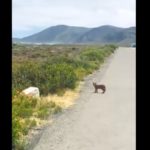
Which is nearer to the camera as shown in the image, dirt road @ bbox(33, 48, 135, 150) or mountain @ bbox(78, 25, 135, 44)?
mountain @ bbox(78, 25, 135, 44)

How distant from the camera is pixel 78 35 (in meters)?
1.34

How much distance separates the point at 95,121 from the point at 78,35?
2.14ft

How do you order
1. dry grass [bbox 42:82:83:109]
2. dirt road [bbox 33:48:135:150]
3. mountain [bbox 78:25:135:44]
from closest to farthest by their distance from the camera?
1. mountain [bbox 78:25:135:44]
2. dirt road [bbox 33:48:135:150]
3. dry grass [bbox 42:82:83:109]

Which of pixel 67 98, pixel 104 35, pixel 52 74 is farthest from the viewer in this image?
pixel 67 98

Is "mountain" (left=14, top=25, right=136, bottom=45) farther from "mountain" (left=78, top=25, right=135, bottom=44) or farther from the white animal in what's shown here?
the white animal

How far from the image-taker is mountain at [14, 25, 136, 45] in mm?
1279

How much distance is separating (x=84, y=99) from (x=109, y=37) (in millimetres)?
692

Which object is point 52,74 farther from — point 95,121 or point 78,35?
point 78,35

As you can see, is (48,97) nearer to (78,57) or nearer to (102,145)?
(78,57)

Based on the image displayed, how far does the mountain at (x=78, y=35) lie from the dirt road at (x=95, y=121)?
0.22m

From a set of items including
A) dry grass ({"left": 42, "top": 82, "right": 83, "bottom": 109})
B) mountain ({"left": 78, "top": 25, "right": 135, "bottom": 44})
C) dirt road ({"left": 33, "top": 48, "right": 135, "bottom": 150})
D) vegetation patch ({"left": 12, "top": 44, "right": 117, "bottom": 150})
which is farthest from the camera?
dry grass ({"left": 42, "top": 82, "right": 83, "bottom": 109})

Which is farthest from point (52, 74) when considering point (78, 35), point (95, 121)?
point (78, 35)

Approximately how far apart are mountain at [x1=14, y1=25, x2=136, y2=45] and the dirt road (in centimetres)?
22

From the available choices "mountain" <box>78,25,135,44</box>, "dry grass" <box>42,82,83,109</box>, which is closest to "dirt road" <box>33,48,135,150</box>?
"dry grass" <box>42,82,83,109</box>
